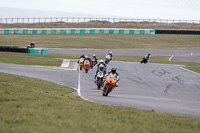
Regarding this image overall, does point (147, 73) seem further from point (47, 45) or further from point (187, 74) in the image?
point (47, 45)

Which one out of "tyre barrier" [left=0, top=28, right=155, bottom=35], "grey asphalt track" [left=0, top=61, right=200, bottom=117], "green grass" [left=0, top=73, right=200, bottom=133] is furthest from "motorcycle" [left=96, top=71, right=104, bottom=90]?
"tyre barrier" [left=0, top=28, right=155, bottom=35]

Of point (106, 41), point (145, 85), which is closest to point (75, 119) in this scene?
point (145, 85)

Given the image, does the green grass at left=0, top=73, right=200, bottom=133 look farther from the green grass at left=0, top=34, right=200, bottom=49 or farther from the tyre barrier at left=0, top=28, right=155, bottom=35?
the tyre barrier at left=0, top=28, right=155, bottom=35

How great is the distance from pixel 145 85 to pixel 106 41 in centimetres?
4107

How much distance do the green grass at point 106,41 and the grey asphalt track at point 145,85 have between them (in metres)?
25.5

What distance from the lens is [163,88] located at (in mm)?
22500

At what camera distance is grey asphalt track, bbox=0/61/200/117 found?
15977mm

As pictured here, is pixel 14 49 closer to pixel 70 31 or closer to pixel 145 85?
pixel 145 85

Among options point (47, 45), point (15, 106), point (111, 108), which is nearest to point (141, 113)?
point (111, 108)

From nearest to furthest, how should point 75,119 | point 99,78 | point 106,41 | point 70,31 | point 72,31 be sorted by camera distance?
point 75,119
point 99,78
point 106,41
point 70,31
point 72,31

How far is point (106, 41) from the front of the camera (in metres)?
64.0

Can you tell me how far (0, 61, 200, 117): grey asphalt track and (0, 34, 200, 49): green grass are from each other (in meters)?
25.5

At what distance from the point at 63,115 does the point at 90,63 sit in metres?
20.8

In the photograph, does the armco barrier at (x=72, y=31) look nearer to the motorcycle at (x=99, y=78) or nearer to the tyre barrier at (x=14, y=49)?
the tyre barrier at (x=14, y=49)
